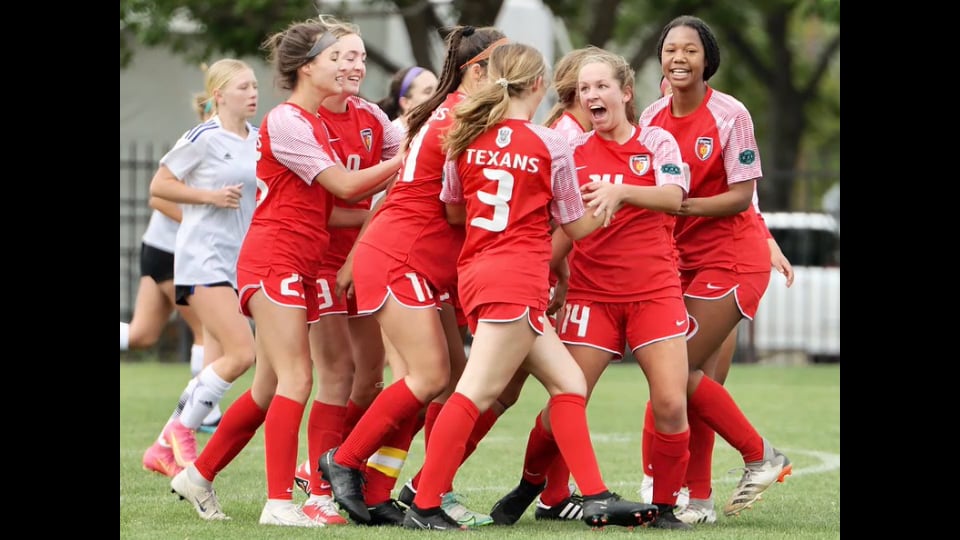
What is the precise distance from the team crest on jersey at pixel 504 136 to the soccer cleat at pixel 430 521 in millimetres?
1482

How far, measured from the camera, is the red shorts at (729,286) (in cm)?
667

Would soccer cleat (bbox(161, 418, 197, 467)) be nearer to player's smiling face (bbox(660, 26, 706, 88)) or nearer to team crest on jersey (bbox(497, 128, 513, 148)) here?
team crest on jersey (bbox(497, 128, 513, 148))

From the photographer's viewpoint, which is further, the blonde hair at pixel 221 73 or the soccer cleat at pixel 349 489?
the blonde hair at pixel 221 73

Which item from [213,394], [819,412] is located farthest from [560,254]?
[819,412]

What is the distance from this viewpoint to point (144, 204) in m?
19.2

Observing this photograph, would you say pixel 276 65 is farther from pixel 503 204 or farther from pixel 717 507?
pixel 717 507

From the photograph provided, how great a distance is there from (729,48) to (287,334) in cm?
2625

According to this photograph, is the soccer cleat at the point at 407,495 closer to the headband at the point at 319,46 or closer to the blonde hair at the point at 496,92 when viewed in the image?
the blonde hair at the point at 496,92

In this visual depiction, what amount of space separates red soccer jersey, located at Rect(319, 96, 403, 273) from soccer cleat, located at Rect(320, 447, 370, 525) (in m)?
1.04

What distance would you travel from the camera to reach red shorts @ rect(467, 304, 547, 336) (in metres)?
5.87

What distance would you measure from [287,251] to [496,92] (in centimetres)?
117

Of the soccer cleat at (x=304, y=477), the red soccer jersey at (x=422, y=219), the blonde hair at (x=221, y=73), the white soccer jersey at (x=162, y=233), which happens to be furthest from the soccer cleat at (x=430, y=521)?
the white soccer jersey at (x=162, y=233)

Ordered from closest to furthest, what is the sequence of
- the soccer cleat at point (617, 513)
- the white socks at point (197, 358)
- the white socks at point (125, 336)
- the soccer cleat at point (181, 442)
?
the soccer cleat at point (617, 513) → the soccer cleat at point (181, 442) → the white socks at point (125, 336) → the white socks at point (197, 358)

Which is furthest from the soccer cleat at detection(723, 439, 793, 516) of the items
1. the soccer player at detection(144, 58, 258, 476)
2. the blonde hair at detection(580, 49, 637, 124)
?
the soccer player at detection(144, 58, 258, 476)
